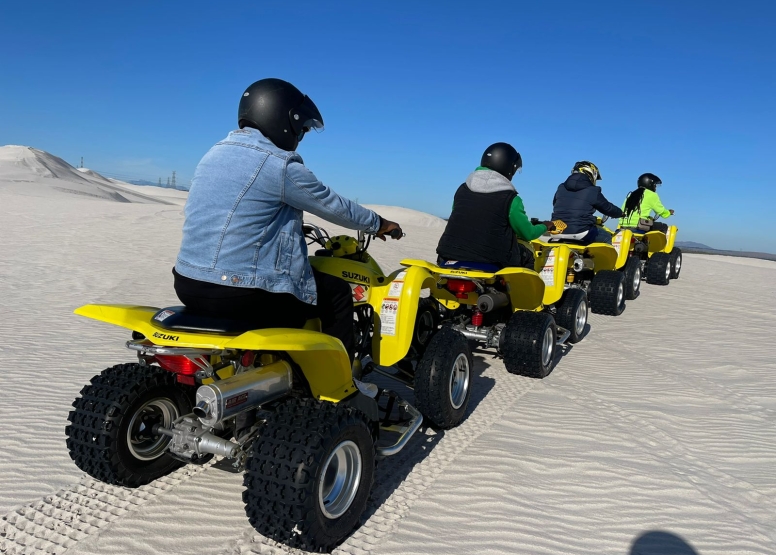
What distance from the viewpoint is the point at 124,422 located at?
3.08m

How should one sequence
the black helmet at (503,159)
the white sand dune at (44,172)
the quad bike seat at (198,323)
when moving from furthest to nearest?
1. the white sand dune at (44,172)
2. the black helmet at (503,159)
3. the quad bike seat at (198,323)

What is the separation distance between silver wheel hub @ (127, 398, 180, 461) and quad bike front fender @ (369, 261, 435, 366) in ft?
4.50

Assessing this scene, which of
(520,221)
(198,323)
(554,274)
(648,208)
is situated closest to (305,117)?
(198,323)

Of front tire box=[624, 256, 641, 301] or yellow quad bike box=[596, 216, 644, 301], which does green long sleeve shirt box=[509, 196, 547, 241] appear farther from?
front tire box=[624, 256, 641, 301]

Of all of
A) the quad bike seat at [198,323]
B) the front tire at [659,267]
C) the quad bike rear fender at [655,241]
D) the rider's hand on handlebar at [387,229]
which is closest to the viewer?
the quad bike seat at [198,323]

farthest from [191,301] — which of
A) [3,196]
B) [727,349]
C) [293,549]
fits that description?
[3,196]

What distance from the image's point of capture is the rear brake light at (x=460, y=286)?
5621 mm

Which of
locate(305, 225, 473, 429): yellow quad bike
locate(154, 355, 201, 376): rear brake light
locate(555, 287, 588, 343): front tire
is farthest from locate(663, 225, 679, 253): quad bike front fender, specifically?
locate(154, 355, 201, 376): rear brake light

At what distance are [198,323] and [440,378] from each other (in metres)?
1.92

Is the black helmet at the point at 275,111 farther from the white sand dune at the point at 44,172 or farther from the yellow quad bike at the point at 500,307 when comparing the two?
the white sand dune at the point at 44,172

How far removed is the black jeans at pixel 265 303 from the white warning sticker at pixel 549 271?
411 centimetres

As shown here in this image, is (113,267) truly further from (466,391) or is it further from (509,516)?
(509,516)

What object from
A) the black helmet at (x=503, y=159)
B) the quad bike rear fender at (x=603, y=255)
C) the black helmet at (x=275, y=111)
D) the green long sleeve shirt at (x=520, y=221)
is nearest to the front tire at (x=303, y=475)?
the black helmet at (x=275, y=111)

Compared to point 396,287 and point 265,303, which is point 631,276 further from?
point 265,303
